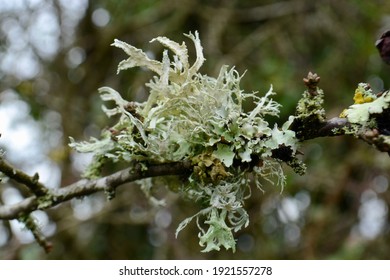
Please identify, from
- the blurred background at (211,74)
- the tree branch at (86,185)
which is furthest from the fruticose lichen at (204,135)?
the blurred background at (211,74)

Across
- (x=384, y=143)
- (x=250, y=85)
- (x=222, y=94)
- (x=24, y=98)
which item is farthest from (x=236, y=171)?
(x=24, y=98)

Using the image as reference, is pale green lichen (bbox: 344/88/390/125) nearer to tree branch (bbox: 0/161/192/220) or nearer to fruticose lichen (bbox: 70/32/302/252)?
fruticose lichen (bbox: 70/32/302/252)

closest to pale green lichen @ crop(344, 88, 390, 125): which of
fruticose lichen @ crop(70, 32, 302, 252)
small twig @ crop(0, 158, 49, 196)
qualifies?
fruticose lichen @ crop(70, 32, 302, 252)

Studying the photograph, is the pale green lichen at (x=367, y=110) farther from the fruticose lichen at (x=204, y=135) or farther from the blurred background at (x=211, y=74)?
the blurred background at (x=211, y=74)

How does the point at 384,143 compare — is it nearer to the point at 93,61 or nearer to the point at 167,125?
the point at 167,125

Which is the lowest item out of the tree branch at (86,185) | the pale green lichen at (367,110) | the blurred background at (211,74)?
the pale green lichen at (367,110)

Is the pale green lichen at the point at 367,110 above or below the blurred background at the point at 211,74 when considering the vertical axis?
below

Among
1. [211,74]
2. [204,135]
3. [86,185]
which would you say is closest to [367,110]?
[204,135]
